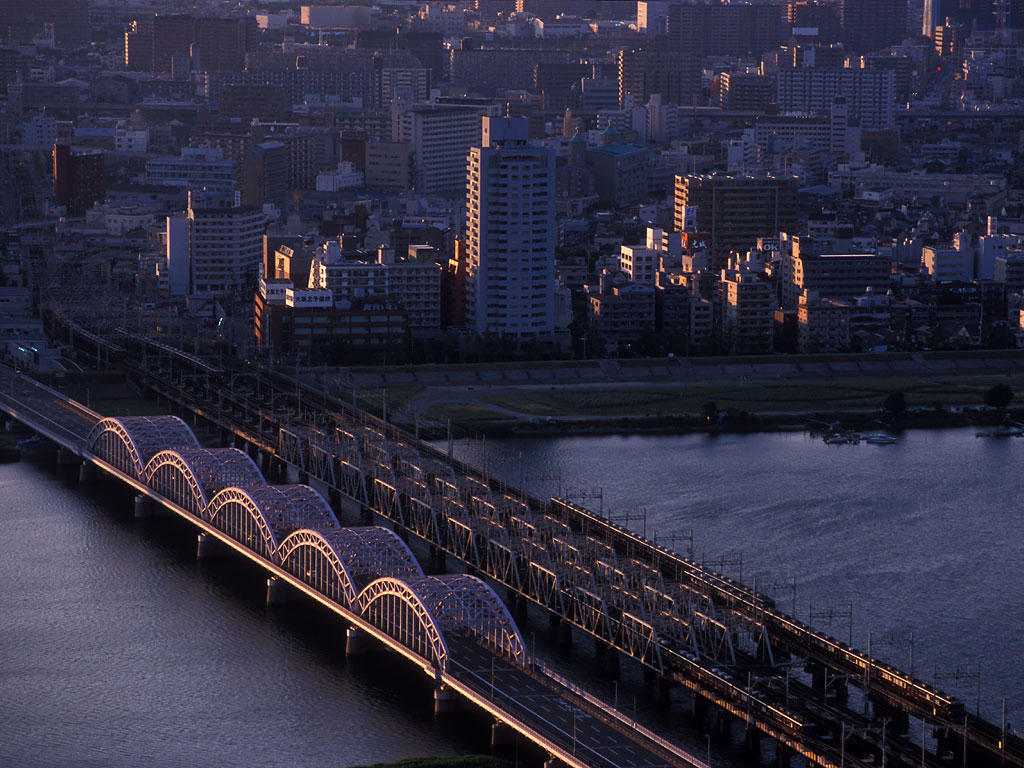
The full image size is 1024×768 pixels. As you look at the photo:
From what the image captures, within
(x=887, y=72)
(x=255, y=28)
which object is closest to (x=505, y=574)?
(x=887, y=72)

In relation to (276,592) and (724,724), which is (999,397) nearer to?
(276,592)

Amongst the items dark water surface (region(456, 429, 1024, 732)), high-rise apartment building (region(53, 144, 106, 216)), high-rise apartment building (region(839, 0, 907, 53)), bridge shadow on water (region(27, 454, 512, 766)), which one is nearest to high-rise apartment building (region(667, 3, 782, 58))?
high-rise apartment building (region(839, 0, 907, 53))

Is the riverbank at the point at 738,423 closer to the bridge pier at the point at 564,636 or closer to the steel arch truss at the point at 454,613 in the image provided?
the bridge pier at the point at 564,636

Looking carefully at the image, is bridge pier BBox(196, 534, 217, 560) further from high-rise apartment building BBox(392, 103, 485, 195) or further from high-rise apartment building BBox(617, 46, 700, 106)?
high-rise apartment building BBox(617, 46, 700, 106)

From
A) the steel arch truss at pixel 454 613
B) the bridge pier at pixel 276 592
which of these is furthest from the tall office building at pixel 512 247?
the steel arch truss at pixel 454 613

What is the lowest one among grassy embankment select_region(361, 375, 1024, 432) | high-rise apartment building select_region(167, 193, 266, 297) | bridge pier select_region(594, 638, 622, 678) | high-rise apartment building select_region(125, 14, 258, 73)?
bridge pier select_region(594, 638, 622, 678)

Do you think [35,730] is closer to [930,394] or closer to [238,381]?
[238,381]
